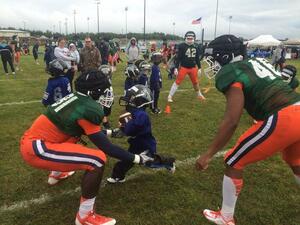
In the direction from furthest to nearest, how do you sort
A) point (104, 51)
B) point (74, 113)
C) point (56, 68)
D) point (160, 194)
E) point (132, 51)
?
point (104, 51) → point (132, 51) → point (56, 68) → point (160, 194) → point (74, 113)

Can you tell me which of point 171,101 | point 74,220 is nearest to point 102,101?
point 74,220

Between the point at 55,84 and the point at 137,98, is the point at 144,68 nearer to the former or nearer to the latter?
the point at 55,84

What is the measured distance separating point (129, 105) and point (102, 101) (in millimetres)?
699

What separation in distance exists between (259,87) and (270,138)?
0.48m

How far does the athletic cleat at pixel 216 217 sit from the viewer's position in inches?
135

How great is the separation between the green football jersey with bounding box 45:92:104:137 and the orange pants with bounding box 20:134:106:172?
0.66 ft

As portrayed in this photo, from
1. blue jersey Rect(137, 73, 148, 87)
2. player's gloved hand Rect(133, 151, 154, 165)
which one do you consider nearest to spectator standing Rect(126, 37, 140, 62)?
blue jersey Rect(137, 73, 148, 87)

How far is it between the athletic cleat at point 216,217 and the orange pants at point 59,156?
1.34 meters

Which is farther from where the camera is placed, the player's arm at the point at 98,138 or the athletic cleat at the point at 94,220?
the athletic cleat at the point at 94,220

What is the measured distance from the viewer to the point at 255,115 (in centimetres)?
310

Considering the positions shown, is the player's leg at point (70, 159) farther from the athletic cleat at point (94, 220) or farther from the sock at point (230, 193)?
the sock at point (230, 193)

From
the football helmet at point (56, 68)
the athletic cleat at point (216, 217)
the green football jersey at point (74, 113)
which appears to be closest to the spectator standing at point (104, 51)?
the football helmet at point (56, 68)

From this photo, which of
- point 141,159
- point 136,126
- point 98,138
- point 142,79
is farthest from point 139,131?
point 142,79

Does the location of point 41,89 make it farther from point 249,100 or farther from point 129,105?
point 249,100
